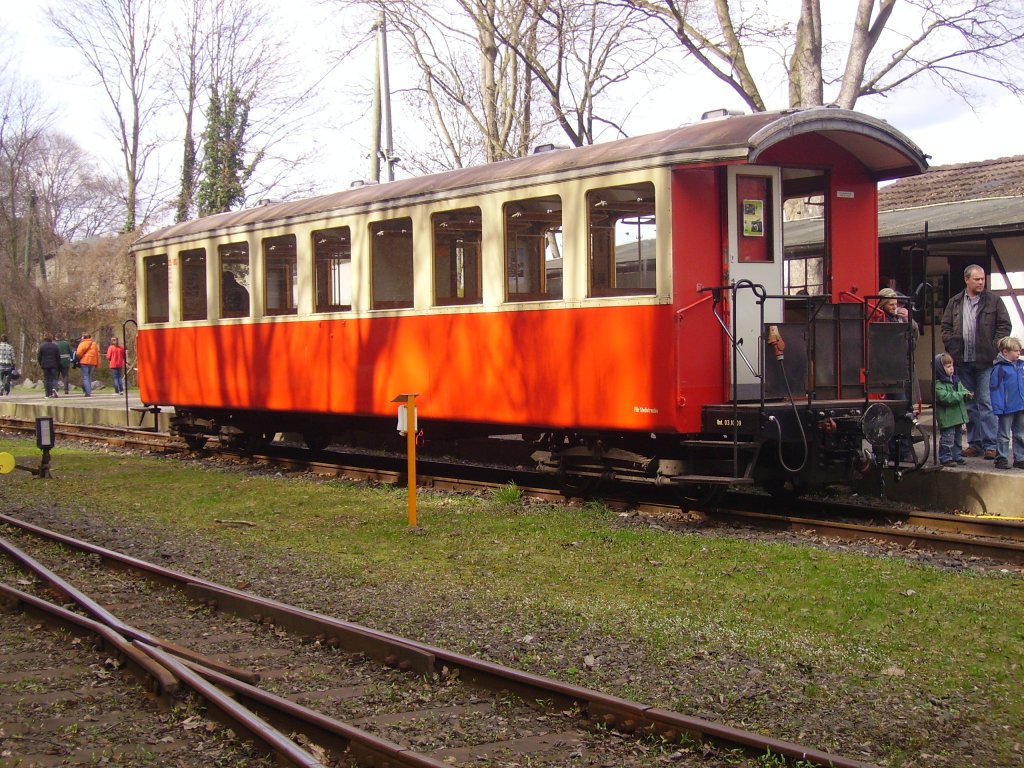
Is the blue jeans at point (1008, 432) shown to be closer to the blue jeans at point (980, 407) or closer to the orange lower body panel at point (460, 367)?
the blue jeans at point (980, 407)

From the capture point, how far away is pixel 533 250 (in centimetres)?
1041

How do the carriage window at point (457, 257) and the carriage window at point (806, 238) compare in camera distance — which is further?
the carriage window at point (457, 257)

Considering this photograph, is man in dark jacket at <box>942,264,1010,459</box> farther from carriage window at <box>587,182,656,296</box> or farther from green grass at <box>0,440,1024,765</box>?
green grass at <box>0,440,1024,765</box>

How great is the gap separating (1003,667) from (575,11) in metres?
19.7

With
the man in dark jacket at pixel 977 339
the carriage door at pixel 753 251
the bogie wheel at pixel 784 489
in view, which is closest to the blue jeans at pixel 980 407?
the man in dark jacket at pixel 977 339

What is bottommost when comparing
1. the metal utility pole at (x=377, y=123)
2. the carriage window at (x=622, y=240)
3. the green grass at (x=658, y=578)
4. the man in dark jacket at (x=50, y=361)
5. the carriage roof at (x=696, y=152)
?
the green grass at (x=658, y=578)

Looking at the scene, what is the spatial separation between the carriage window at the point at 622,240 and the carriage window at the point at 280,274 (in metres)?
4.86

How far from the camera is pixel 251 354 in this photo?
14250 millimetres

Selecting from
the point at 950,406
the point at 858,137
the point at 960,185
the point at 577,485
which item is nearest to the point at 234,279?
the point at 577,485

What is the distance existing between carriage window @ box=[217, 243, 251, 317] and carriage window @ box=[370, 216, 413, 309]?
2611 mm

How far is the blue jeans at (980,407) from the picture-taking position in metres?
11.1

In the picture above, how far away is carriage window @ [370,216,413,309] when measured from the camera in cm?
1177

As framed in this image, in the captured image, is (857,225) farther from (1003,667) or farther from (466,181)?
(1003,667)

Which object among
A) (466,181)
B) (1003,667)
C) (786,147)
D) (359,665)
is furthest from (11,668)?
(786,147)
